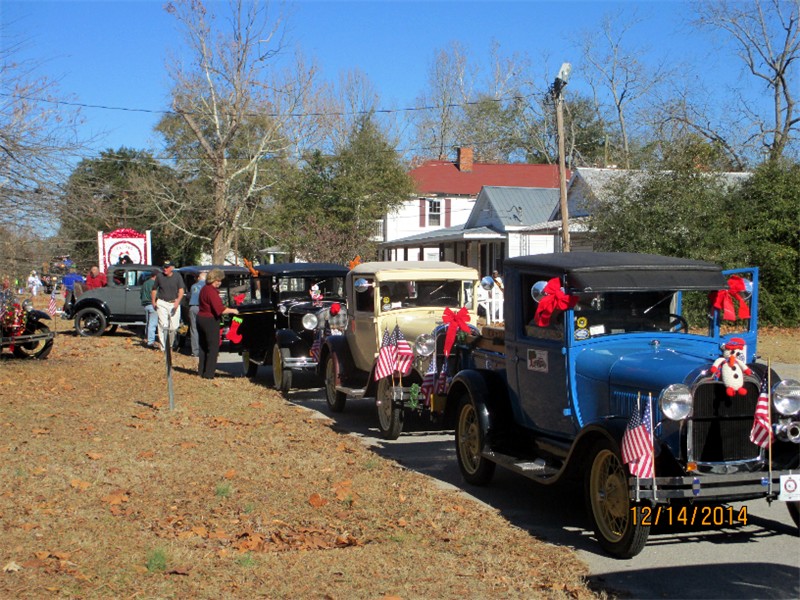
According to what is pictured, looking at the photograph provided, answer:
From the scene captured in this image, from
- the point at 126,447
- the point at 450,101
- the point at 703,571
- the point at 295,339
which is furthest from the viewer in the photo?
the point at 450,101

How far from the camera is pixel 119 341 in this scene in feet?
73.0

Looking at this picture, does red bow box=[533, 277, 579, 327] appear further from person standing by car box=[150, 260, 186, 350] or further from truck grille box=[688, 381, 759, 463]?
person standing by car box=[150, 260, 186, 350]

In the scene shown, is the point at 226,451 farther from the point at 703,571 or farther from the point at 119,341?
the point at 119,341

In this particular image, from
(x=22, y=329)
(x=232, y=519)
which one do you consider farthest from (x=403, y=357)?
(x=22, y=329)

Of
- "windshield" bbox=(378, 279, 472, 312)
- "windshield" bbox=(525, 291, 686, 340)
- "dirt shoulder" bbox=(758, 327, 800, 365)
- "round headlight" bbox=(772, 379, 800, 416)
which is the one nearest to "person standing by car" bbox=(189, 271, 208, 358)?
"windshield" bbox=(378, 279, 472, 312)

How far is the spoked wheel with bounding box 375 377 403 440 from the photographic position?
1029 cm

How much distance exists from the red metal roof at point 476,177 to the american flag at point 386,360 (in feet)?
132

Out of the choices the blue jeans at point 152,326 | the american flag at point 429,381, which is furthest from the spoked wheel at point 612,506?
the blue jeans at point 152,326

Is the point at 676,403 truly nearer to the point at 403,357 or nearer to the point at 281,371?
the point at 403,357

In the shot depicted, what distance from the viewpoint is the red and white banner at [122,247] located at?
28556mm

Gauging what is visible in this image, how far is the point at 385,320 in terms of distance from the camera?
1138cm

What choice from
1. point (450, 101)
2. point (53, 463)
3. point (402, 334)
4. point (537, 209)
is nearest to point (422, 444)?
point (402, 334)

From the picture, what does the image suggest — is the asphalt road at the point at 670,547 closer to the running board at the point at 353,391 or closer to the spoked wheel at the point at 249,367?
the running board at the point at 353,391

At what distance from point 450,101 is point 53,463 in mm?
55181
